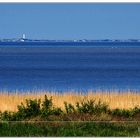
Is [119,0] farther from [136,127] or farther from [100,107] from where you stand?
[100,107]

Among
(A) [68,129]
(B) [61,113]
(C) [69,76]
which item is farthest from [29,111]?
(C) [69,76]

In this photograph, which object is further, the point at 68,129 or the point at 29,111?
the point at 29,111

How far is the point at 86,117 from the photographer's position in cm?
938

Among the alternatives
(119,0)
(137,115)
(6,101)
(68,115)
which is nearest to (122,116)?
(137,115)

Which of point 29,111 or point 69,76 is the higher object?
point 69,76

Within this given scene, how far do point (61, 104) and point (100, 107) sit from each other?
150 inches

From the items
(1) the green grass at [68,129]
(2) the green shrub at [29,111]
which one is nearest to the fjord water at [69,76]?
(2) the green shrub at [29,111]

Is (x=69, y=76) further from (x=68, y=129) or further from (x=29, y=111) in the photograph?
(x=68, y=129)

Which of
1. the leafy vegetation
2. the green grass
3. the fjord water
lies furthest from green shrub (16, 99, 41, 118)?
the fjord water

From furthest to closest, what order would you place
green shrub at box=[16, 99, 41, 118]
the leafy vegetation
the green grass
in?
green shrub at box=[16, 99, 41, 118]
the leafy vegetation
the green grass

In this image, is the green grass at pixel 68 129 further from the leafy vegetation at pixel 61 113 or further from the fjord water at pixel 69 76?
the fjord water at pixel 69 76

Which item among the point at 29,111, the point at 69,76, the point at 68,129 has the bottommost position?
the point at 68,129

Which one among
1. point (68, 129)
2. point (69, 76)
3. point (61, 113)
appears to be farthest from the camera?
point (69, 76)

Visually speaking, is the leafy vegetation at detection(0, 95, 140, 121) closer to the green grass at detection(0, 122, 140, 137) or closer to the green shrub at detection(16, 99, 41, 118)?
the green shrub at detection(16, 99, 41, 118)
